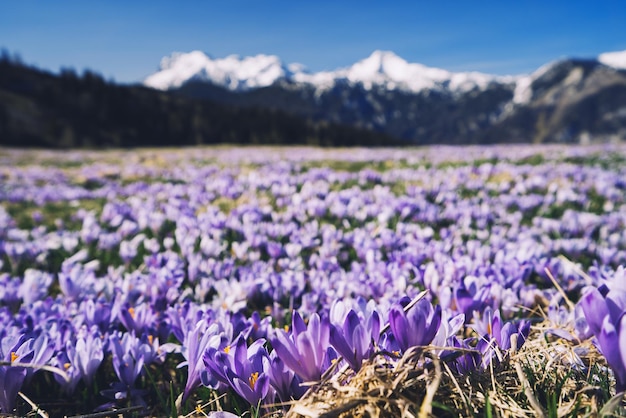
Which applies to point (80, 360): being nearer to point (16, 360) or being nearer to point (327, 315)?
point (16, 360)

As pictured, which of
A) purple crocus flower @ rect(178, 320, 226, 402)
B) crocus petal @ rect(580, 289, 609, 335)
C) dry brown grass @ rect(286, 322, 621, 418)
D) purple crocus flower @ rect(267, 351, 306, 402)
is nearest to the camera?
dry brown grass @ rect(286, 322, 621, 418)

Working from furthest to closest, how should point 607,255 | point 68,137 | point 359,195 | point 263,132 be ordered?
1. point 263,132
2. point 68,137
3. point 359,195
4. point 607,255

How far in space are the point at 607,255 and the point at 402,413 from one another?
2.85m

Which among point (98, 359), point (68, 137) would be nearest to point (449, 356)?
point (98, 359)

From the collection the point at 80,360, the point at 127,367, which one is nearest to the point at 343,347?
the point at 127,367

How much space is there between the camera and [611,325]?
1156 millimetres

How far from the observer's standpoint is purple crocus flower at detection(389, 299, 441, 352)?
128 centimetres

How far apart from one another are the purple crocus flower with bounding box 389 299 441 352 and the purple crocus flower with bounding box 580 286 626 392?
0.45m

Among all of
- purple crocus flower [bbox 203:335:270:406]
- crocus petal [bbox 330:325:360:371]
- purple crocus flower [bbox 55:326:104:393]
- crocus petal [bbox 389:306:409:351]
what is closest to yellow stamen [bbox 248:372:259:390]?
purple crocus flower [bbox 203:335:270:406]

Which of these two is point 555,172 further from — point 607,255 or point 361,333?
point 361,333

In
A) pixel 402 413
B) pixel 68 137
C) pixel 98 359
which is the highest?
pixel 68 137

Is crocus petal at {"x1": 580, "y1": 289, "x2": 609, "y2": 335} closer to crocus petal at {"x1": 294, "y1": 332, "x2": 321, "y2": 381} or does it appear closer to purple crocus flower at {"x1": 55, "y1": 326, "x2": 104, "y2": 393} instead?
crocus petal at {"x1": 294, "y1": 332, "x2": 321, "y2": 381}

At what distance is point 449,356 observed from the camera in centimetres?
127

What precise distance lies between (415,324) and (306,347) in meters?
0.35
